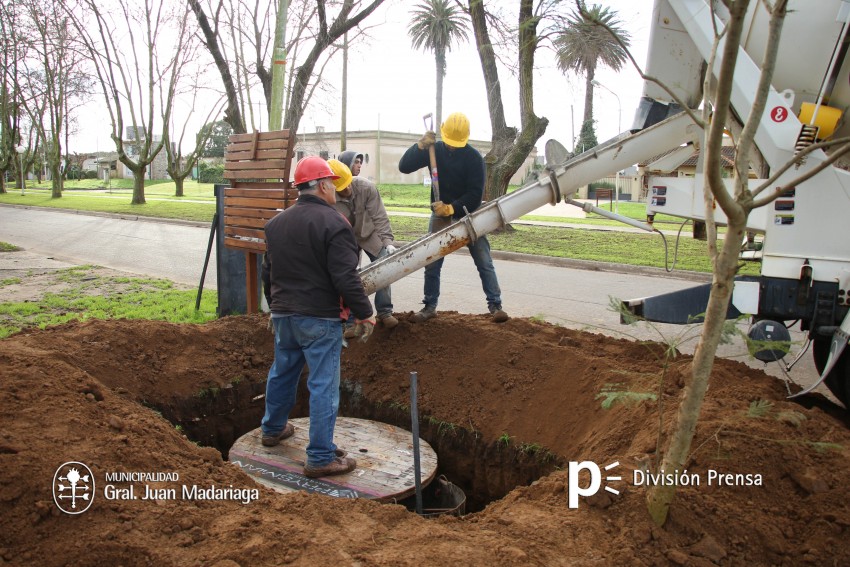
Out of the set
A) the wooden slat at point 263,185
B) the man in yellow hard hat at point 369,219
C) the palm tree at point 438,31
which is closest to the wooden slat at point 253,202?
the wooden slat at point 263,185

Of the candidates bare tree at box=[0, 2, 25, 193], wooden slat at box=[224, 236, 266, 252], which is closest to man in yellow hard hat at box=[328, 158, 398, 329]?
wooden slat at box=[224, 236, 266, 252]

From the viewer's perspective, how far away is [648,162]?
629 centimetres

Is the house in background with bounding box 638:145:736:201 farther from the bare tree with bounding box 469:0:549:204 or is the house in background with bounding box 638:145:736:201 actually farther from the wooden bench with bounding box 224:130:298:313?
the bare tree with bounding box 469:0:549:204

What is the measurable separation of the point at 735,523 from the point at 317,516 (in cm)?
193

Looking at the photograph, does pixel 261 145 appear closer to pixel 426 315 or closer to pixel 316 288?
pixel 426 315

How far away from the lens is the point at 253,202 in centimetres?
715

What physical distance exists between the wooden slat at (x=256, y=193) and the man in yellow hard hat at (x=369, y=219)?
2.63 feet

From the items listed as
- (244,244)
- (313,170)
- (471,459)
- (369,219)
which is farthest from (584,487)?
(244,244)

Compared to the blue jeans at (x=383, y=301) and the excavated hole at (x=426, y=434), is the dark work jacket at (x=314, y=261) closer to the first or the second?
the excavated hole at (x=426, y=434)

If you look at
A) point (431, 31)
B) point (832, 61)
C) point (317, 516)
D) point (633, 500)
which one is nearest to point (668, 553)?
point (633, 500)

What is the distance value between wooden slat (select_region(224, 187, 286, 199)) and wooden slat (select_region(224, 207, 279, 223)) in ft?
0.48

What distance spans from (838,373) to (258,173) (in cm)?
557

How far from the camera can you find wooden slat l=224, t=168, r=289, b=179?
6.85 metres

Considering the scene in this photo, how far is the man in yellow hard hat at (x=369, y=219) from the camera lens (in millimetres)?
6258
